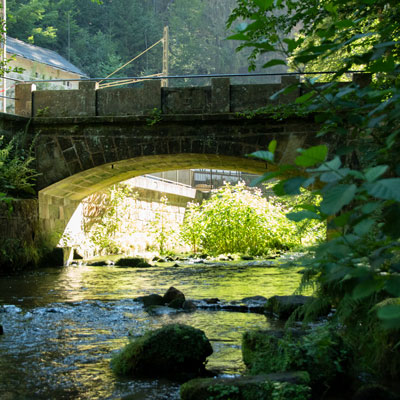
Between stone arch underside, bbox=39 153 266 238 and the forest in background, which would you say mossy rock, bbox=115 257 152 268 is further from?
the forest in background

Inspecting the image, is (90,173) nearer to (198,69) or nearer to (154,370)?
(154,370)

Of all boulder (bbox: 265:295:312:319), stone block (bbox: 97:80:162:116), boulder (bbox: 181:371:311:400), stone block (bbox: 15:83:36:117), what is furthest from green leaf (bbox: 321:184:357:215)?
stone block (bbox: 15:83:36:117)

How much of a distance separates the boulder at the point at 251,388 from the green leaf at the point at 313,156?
1865 millimetres

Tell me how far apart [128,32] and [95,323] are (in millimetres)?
34854

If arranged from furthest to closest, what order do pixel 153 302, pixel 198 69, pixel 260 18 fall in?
pixel 198 69, pixel 153 302, pixel 260 18

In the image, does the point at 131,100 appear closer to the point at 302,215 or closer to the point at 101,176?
the point at 101,176

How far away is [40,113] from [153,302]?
6437 mm

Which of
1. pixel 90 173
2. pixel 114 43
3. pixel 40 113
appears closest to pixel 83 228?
pixel 90 173

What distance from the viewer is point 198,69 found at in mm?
40312

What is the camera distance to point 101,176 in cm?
1227

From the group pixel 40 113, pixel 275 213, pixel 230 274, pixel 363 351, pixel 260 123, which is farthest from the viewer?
pixel 275 213

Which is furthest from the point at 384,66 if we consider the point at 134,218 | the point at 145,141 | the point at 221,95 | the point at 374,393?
the point at 134,218

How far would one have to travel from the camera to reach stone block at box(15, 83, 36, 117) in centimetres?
1126

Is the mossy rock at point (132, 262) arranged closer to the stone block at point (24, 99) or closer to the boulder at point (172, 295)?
the stone block at point (24, 99)
